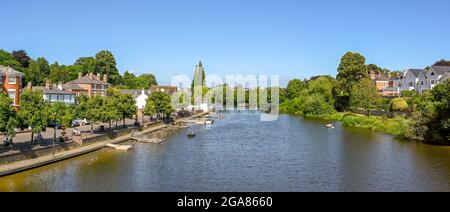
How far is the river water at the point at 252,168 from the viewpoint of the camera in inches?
1304

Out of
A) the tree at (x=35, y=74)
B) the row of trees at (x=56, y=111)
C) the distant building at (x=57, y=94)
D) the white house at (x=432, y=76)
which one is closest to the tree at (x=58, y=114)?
the row of trees at (x=56, y=111)

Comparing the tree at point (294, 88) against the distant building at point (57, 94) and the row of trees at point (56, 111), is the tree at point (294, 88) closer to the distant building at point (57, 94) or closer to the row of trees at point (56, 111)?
the row of trees at point (56, 111)

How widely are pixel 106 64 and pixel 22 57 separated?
84.6ft

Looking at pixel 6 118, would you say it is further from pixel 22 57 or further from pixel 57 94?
pixel 22 57

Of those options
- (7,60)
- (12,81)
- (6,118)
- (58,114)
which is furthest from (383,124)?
(7,60)

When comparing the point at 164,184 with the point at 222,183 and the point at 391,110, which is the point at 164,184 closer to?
the point at 222,183

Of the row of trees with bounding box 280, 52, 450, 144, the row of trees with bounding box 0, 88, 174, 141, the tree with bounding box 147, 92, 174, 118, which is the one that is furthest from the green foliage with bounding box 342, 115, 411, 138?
the row of trees with bounding box 0, 88, 174, 141

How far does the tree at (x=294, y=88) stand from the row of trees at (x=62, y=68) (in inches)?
1935

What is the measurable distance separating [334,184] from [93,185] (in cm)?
1722

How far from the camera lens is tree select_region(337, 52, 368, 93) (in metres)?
108

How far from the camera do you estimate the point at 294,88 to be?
157 meters

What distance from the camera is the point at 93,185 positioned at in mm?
32938

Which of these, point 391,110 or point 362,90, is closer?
point 391,110

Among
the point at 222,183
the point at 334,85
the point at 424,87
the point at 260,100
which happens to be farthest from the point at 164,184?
the point at 260,100
